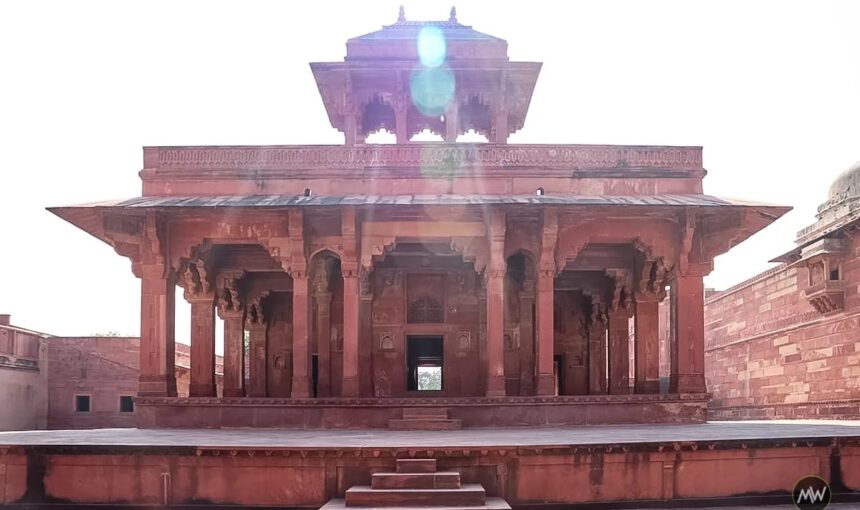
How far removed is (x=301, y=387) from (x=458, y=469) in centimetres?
631

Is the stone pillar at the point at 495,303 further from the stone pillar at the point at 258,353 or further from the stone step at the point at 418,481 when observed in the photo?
the stone pillar at the point at 258,353

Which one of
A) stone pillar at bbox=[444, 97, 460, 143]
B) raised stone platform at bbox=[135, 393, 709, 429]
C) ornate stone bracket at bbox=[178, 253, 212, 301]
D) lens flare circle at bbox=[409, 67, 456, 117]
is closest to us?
raised stone platform at bbox=[135, 393, 709, 429]

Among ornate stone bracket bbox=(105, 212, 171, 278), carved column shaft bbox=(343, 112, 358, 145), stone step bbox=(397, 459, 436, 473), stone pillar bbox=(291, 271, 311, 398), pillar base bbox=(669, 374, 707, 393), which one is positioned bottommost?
stone step bbox=(397, 459, 436, 473)

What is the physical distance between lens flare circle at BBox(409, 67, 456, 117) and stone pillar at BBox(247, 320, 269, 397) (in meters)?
6.71

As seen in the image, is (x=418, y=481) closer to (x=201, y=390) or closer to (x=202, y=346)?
(x=201, y=390)

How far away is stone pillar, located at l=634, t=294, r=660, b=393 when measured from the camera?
17891mm

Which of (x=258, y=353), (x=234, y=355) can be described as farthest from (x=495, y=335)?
(x=234, y=355)

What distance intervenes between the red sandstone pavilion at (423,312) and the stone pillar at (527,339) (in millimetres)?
70

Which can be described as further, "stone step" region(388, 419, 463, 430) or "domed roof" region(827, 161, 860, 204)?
"domed roof" region(827, 161, 860, 204)

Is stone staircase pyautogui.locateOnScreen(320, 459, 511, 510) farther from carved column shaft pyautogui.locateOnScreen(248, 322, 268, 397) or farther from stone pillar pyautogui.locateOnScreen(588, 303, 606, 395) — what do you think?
carved column shaft pyautogui.locateOnScreen(248, 322, 268, 397)

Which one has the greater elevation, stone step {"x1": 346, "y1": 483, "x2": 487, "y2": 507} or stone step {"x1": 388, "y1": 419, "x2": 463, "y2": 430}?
stone step {"x1": 388, "y1": 419, "x2": 463, "y2": 430}

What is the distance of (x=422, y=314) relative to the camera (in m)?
18.3

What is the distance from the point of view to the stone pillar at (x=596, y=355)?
1992cm

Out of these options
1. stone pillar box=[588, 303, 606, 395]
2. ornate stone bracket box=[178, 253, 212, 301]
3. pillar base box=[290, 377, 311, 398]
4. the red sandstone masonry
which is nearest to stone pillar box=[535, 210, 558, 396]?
pillar base box=[290, 377, 311, 398]
